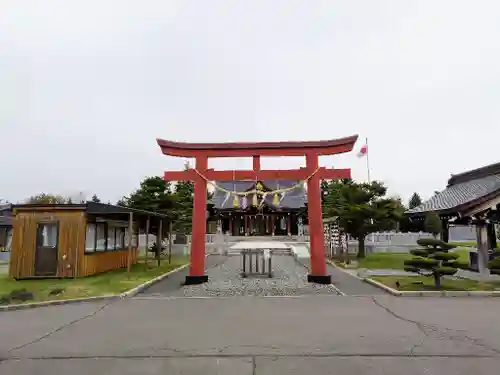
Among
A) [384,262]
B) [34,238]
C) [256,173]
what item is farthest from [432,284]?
[34,238]

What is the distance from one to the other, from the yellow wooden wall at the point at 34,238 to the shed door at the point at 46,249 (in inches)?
5.3

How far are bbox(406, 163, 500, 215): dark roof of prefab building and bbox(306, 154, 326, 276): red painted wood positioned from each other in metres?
5.64

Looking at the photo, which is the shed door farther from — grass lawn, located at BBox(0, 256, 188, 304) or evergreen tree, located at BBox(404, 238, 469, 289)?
evergreen tree, located at BBox(404, 238, 469, 289)

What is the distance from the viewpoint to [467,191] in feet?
55.3

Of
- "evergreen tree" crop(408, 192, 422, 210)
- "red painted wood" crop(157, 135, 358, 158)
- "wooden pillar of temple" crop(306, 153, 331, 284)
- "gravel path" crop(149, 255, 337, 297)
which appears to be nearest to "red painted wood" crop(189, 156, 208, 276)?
"red painted wood" crop(157, 135, 358, 158)

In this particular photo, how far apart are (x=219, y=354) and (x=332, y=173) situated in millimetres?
8861

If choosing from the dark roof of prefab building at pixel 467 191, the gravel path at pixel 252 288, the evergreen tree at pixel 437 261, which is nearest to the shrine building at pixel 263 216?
the dark roof of prefab building at pixel 467 191

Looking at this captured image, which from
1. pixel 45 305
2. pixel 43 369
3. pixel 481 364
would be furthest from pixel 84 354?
pixel 481 364

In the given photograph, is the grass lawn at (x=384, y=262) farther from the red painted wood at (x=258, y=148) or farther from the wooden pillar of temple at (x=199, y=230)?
the wooden pillar of temple at (x=199, y=230)

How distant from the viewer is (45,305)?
894 cm

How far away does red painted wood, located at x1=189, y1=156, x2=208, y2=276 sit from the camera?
12792mm

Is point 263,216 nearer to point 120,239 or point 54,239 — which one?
point 120,239

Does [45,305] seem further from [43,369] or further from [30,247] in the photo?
[30,247]

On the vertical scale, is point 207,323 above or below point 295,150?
below
